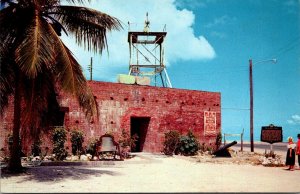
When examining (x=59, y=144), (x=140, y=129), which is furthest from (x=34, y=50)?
(x=140, y=129)

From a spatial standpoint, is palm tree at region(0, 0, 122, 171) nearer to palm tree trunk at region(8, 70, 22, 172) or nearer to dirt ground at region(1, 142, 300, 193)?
palm tree trunk at region(8, 70, 22, 172)

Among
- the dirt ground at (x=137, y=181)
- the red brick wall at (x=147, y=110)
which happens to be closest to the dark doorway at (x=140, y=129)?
the red brick wall at (x=147, y=110)

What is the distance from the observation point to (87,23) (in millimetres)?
10438

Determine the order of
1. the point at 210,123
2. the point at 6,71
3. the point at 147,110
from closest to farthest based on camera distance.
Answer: the point at 6,71
the point at 147,110
the point at 210,123

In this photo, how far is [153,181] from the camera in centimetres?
962

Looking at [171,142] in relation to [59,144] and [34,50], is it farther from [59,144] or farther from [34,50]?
[34,50]

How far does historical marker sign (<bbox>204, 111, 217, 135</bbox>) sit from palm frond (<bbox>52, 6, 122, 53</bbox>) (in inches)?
502

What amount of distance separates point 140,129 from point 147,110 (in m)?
1.60

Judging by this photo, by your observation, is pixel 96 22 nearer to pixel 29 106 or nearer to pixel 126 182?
pixel 29 106

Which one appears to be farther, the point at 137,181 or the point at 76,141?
the point at 76,141

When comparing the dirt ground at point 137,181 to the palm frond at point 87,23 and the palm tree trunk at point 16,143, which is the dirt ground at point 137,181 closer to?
the palm tree trunk at point 16,143

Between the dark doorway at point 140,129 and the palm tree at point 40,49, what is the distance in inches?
383

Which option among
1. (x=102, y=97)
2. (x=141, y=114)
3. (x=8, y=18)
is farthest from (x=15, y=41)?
(x=141, y=114)

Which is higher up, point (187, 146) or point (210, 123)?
point (210, 123)
